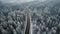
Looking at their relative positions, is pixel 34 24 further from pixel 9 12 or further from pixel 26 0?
pixel 26 0

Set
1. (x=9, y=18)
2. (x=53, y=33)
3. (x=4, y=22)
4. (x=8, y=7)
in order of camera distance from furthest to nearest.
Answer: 1. (x=8, y=7)
2. (x=9, y=18)
3. (x=4, y=22)
4. (x=53, y=33)

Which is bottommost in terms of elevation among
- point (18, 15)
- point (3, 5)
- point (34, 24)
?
point (34, 24)

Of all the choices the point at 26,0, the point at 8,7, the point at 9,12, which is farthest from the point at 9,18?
the point at 26,0

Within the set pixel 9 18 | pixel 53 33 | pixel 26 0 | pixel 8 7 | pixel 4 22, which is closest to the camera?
pixel 53 33

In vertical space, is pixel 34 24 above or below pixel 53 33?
above

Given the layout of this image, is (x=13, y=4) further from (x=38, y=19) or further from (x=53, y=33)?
(x=53, y=33)

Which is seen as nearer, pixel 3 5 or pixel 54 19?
pixel 54 19
